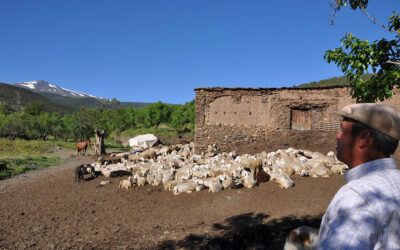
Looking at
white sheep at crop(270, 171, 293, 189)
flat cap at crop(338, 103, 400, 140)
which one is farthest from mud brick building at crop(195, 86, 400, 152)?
flat cap at crop(338, 103, 400, 140)

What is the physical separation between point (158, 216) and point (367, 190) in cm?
553

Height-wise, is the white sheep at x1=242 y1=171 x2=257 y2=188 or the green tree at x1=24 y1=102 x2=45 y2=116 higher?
the green tree at x1=24 y1=102 x2=45 y2=116

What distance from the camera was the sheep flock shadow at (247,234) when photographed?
3732mm

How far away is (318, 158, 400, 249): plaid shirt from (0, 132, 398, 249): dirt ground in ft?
9.65

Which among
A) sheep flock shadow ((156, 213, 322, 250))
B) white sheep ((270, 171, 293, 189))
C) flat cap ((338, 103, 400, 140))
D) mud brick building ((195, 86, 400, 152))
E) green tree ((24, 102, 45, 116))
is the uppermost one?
green tree ((24, 102, 45, 116))

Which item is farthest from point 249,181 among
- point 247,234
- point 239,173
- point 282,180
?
point 247,234

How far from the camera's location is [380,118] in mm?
1107

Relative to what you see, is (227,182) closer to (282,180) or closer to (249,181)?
(249,181)

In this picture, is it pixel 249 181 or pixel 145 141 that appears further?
pixel 145 141

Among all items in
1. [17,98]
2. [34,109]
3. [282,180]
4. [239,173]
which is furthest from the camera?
[17,98]

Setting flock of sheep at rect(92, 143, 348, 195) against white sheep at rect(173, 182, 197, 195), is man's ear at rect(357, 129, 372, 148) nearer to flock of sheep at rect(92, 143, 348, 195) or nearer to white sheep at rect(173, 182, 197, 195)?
flock of sheep at rect(92, 143, 348, 195)

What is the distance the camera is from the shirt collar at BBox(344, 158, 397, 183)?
1.12m

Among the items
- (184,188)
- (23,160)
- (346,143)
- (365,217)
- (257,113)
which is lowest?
(23,160)

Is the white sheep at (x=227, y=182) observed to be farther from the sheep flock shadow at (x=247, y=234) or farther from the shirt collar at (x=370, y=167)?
the shirt collar at (x=370, y=167)
